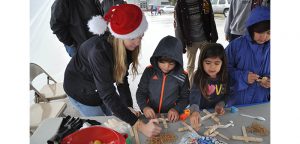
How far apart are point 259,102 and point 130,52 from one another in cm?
74

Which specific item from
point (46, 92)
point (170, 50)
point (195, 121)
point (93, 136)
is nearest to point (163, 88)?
point (170, 50)

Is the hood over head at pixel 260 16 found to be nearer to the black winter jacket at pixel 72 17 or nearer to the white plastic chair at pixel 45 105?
the black winter jacket at pixel 72 17

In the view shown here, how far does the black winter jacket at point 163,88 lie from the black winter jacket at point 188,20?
1.21 meters

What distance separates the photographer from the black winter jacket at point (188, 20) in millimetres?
2416

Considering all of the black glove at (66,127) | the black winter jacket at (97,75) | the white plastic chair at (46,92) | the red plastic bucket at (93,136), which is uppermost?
the black winter jacket at (97,75)

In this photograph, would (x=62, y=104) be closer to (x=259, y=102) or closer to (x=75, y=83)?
(x=75, y=83)

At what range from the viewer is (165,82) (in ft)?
4.39

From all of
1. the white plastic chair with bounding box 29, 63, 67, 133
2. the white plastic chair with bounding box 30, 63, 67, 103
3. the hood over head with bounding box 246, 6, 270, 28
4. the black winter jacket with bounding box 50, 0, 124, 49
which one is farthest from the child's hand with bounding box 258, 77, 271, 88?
the white plastic chair with bounding box 30, 63, 67, 103

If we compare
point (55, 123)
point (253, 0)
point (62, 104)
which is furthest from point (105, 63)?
point (253, 0)

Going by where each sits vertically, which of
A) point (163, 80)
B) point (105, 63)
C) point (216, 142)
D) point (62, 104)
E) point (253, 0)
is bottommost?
point (62, 104)

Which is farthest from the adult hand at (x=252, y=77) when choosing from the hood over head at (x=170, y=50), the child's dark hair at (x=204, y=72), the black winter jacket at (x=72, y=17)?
the black winter jacket at (x=72, y=17)

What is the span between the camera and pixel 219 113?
1161mm

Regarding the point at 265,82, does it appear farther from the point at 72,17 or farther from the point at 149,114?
the point at 72,17

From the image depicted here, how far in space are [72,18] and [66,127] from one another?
1.00 metres
